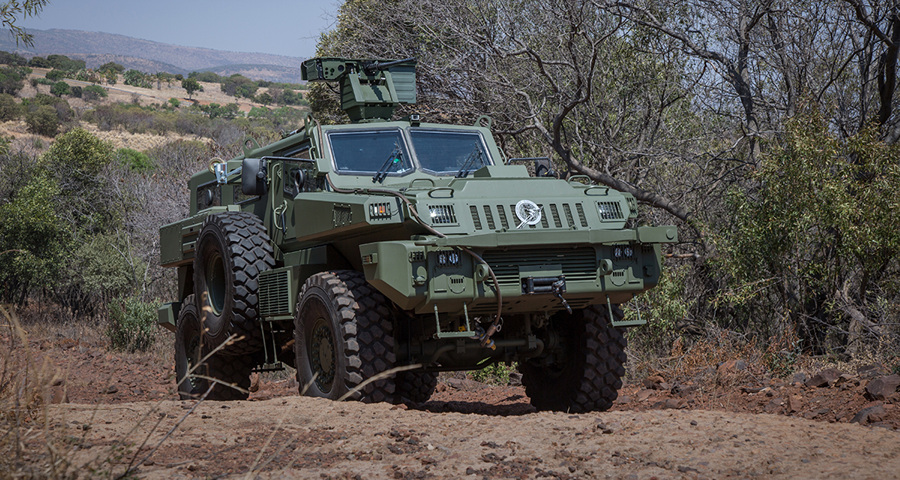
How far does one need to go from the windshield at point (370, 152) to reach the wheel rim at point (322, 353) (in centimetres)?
146

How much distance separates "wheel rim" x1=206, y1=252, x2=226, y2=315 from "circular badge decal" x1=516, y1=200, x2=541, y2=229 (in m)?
3.31

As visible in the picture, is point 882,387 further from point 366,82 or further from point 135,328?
point 135,328

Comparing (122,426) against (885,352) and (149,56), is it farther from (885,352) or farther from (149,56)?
(149,56)

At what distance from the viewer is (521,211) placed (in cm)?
707

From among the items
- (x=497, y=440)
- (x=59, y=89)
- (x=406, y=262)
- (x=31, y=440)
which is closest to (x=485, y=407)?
(x=406, y=262)

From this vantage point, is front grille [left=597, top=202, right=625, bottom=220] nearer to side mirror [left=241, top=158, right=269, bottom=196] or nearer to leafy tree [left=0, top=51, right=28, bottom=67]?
side mirror [left=241, top=158, right=269, bottom=196]

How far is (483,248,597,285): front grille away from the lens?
22.5 ft

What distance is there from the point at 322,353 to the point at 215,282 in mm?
2103

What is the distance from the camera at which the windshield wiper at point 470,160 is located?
28.5 ft

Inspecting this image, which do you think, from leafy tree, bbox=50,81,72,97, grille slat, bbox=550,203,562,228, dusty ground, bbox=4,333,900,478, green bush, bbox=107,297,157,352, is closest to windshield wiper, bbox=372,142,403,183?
grille slat, bbox=550,203,562,228

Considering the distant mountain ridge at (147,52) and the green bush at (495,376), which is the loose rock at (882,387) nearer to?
the green bush at (495,376)

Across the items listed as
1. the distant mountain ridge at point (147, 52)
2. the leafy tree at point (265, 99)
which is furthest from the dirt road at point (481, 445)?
the distant mountain ridge at point (147, 52)

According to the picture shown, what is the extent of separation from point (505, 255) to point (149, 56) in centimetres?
18617

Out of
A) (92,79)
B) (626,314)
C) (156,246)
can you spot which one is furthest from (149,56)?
(626,314)
